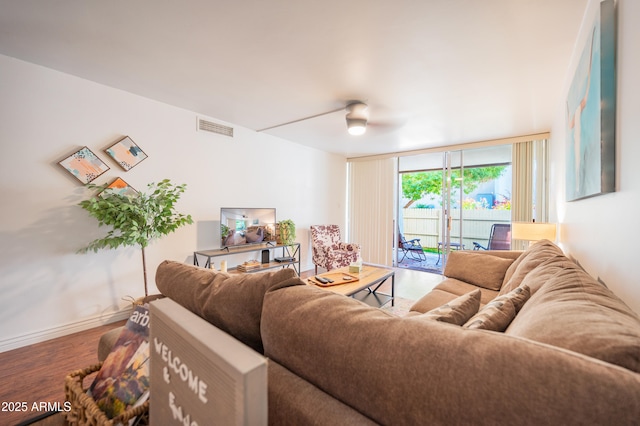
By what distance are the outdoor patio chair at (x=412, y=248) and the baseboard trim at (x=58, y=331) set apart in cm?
498

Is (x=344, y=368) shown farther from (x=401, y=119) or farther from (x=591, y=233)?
(x=401, y=119)

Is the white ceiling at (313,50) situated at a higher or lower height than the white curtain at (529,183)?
higher

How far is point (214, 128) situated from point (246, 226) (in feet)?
4.62

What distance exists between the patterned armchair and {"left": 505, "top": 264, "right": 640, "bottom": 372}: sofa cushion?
11.3 ft

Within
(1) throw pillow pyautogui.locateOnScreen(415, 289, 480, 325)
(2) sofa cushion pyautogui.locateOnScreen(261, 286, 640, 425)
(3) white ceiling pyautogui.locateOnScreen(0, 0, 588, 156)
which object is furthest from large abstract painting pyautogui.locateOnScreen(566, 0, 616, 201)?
(2) sofa cushion pyautogui.locateOnScreen(261, 286, 640, 425)

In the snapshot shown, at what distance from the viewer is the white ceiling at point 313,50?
5.41 ft

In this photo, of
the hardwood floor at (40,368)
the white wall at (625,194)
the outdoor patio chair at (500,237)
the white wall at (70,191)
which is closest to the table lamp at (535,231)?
the white wall at (625,194)

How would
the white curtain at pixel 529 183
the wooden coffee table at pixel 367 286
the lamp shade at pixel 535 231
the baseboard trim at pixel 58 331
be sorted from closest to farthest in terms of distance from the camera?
1. the baseboard trim at pixel 58 331
2. the wooden coffee table at pixel 367 286
3. the lamp shade at pixel 535 231
4. the white curtain at pixel 529 183

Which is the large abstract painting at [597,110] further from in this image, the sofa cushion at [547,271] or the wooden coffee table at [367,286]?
the wooden coffee table at [367,286]

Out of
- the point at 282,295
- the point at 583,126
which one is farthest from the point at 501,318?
the point at 583,126

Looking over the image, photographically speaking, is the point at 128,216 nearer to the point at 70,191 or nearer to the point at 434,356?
the point at 70,191

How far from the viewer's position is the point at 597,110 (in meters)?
1.24

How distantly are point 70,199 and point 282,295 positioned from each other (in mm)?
2812

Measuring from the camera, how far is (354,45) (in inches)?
77.4
